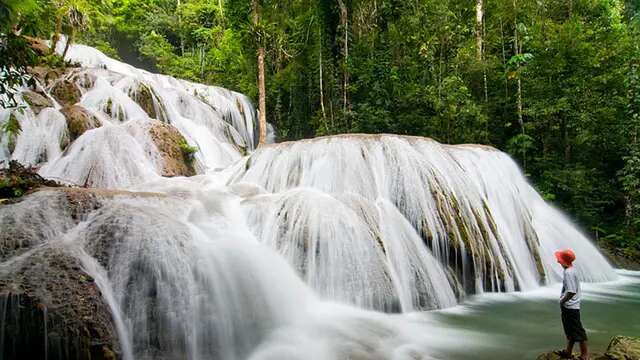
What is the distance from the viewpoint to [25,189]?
6.04 meters

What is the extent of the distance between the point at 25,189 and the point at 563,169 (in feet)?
48.6

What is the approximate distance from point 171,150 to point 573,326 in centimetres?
1023

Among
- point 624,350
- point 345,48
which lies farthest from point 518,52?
point 624,350

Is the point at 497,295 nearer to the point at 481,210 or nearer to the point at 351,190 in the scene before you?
the point at 481,210

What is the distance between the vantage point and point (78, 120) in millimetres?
11172

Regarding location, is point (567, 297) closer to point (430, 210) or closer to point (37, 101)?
point (430, 210)

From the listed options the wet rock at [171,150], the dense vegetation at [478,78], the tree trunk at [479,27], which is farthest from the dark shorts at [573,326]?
the tree trunk at [479,27]

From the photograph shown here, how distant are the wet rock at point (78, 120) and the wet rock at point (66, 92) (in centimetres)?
121

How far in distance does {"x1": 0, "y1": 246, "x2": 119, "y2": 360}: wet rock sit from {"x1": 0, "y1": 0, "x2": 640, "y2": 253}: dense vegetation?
12.4 metres

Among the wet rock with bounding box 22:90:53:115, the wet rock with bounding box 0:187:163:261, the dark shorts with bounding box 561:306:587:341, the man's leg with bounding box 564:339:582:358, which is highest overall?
the wet rock with bounding box 22:90:53:115

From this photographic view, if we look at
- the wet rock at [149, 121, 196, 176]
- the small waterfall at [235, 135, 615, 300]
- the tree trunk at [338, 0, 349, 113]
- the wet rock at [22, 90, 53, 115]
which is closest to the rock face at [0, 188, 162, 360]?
the small waterfall at [235, 135, 615, 300]

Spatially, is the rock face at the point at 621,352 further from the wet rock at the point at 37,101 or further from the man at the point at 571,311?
the wet rock at the point at 37,101

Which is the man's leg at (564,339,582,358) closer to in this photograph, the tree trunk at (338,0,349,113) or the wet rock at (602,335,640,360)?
the wet rock at (602,335,640,360)

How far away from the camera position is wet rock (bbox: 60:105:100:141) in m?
11.0
